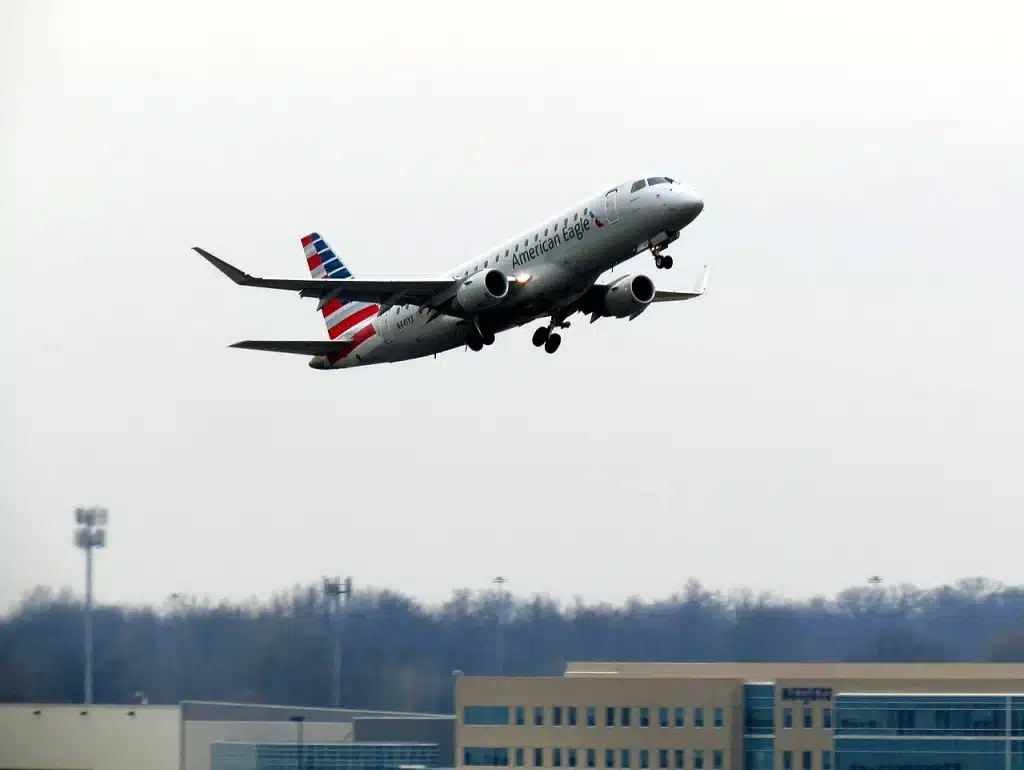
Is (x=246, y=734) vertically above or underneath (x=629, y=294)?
underneath

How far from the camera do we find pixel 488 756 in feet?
230

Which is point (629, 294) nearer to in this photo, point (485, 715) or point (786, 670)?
point (485, 715)

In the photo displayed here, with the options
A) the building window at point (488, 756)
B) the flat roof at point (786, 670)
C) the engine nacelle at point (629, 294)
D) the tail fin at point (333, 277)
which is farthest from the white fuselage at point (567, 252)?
the flat roof at point (786, 670)

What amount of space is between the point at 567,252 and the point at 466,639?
1195 inches

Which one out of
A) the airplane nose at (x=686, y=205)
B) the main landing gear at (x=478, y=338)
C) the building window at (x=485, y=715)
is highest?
the airplane nose at (x=686, y=205)

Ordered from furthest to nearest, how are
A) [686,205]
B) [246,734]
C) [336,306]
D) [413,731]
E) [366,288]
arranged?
[413,731]
[246,734]
[336,306]
[366,288]
[686,205]

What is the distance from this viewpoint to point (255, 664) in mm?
72562

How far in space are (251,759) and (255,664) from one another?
527cm

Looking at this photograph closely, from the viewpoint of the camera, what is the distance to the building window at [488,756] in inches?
2751

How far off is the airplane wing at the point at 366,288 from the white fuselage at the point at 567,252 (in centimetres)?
81

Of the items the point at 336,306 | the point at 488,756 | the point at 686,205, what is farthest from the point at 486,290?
the point at 488,756

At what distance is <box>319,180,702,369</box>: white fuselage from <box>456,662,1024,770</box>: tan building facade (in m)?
17.6

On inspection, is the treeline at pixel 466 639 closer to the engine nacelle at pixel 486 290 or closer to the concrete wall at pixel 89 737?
the concrete wall at pixel 89 737

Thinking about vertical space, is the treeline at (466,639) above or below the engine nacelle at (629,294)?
below
